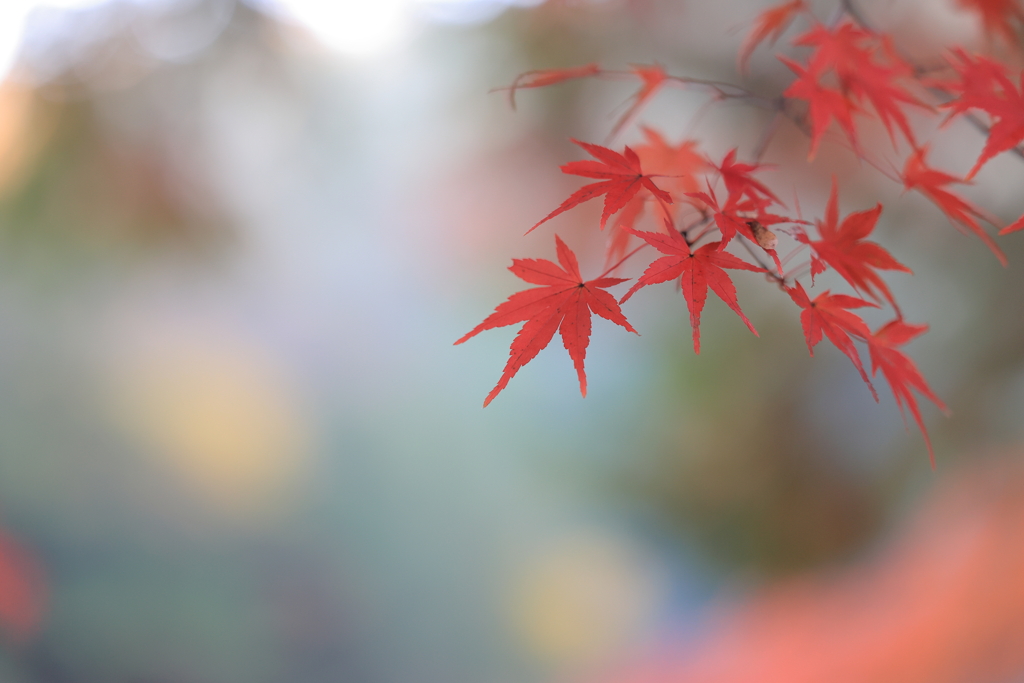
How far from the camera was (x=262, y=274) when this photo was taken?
179cm

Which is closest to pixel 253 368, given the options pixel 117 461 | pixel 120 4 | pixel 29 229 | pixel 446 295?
pixel 117 461

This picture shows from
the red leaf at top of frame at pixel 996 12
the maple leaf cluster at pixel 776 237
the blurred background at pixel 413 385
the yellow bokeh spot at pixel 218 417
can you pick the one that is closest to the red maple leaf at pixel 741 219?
the maple leaf cluster at pixel 776 237

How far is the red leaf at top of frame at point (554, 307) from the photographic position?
1.27 ft

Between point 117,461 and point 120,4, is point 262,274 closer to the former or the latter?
point 117,461

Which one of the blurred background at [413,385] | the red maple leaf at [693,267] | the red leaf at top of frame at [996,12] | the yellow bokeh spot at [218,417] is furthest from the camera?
the yellow bokeh spot at [218,417]

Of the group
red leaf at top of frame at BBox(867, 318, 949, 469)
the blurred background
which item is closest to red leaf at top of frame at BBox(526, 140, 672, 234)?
red leaf at top of frame at BBox(867, 318, 949, 469)

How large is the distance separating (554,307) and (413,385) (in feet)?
4.80

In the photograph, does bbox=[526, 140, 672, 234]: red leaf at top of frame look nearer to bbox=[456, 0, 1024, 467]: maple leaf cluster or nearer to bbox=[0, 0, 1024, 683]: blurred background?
bbox=[456, 0, 1024, 467]: maple leaf cluster

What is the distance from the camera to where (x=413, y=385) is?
1814mm

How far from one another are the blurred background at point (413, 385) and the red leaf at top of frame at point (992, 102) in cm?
116

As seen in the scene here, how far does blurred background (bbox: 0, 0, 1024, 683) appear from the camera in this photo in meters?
1.48

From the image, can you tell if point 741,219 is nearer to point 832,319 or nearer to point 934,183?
point 832,319

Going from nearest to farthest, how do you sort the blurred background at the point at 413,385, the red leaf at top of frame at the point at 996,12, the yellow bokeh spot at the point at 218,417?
the red leaf at top of frame at the point at 996,12
the blurred background at the point at 413,385
the yellow bokeh spot at the point at 218,417

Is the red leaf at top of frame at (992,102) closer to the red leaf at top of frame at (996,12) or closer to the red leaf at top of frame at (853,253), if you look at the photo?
the red leaf at top of frame at (853,253)
